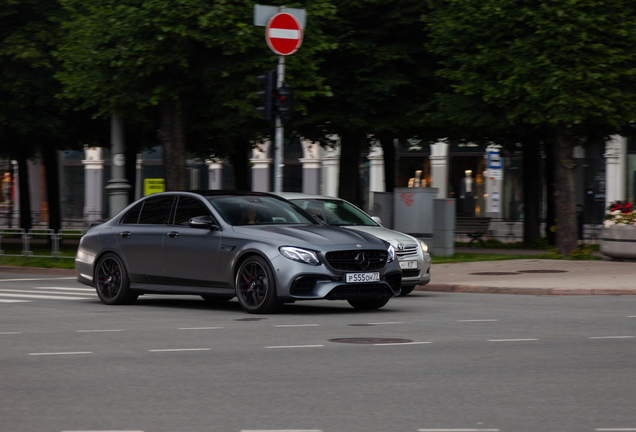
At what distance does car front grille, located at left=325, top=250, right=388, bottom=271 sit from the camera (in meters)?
12.2

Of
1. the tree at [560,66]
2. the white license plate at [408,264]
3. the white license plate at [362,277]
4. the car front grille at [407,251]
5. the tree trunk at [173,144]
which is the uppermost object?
the tree at [560,66]

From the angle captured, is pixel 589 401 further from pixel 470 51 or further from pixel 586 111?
pixel 470 51

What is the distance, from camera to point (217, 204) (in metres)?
13.4

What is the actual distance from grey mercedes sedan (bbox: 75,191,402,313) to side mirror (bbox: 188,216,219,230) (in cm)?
1

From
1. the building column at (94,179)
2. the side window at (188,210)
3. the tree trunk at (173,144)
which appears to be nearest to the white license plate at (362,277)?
the side window at (188,210)

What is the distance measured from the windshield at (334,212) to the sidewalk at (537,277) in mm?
1698

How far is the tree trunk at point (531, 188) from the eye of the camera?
30547 millimetres

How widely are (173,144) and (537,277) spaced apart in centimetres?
944

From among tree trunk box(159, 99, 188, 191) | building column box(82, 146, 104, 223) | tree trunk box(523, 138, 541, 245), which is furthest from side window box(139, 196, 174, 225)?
building column box(82, 146, 104, 223)

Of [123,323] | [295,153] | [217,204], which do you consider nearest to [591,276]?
[217,204]

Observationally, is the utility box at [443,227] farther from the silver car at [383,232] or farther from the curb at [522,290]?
the silver car at [383,232]

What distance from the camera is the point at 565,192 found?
23.3 m

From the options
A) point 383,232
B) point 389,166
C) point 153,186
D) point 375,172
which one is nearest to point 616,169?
point 375,172

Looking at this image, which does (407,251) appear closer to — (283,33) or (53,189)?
(283,33)
